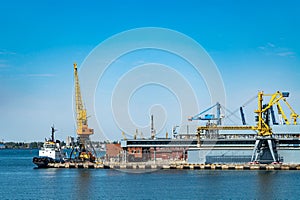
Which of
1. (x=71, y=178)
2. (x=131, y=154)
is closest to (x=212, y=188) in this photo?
(x=71, y=178)

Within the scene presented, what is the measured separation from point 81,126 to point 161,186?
38.2 meters

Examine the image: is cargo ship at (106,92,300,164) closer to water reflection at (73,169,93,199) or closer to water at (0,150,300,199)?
water at (0,150,300,199)

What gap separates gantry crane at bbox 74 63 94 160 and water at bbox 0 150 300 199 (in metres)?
20.4

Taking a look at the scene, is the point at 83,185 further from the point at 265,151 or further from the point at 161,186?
the point at 265,151

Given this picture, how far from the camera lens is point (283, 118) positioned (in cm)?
7600

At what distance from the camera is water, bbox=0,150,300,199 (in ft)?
135

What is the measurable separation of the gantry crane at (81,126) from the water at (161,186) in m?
20.4

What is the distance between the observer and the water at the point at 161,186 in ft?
135

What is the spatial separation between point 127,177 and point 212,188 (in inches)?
544

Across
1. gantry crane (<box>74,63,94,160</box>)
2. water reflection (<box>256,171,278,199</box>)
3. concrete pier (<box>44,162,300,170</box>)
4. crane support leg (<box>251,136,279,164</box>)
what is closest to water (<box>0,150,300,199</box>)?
water reflection (<box>256,171,278,199</box>)

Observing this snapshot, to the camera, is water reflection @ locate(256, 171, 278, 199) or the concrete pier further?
the concrete pier

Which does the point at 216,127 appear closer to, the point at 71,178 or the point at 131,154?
the point at 131,154

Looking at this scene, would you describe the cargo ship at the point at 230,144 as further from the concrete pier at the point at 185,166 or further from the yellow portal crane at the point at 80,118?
the yellow portal crane at the point at 80,118

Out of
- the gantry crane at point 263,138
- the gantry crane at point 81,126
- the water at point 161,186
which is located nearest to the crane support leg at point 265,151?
the gantry crane at point 263,138
